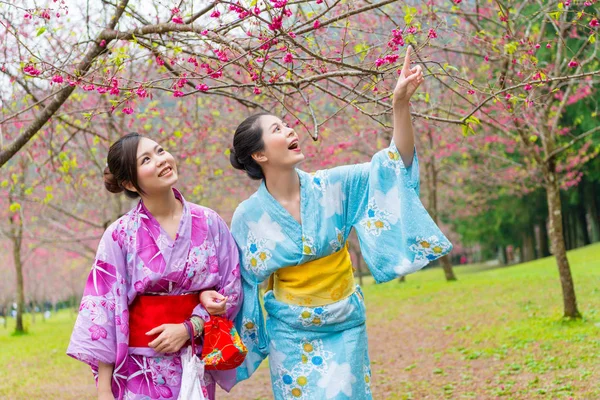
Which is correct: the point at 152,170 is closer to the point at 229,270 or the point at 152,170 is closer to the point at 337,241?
the point at 229,270

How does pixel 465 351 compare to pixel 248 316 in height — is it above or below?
below

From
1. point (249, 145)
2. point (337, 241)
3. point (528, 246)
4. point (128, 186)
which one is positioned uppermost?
point (249, 145)

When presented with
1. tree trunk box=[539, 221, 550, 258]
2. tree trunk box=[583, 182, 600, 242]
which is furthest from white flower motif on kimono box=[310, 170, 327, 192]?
tree trunk box=[539, 221, 550, 258]

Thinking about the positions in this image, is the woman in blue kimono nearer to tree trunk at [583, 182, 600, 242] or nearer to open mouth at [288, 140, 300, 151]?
open mouth at [288, 140, 300, 151]

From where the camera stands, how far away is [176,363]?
3053 mm

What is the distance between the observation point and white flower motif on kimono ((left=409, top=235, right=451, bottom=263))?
9.79 ft

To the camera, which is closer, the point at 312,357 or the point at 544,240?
the point at 312,357

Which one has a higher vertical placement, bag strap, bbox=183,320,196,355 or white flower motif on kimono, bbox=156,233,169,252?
white flower motif on kimono, bbox=156,233,169,252

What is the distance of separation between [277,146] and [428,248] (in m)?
0.79

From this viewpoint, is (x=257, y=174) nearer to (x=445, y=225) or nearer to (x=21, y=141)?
(x=21, y=141)

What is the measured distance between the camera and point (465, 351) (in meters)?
7.96

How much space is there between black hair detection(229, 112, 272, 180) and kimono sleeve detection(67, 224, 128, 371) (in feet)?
2.24

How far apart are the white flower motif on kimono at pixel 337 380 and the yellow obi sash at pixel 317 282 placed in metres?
0.28


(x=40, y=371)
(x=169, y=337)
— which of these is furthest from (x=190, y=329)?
(x=40, y=371)
